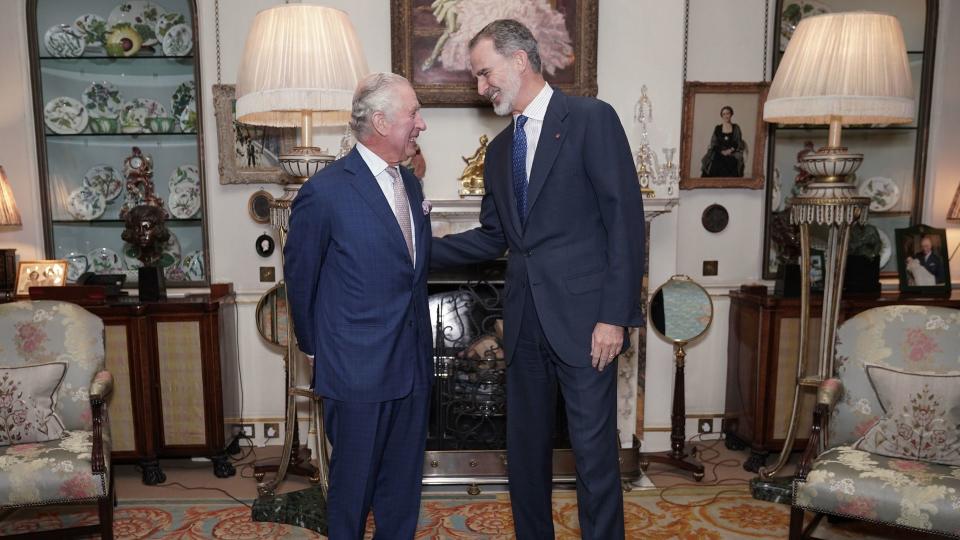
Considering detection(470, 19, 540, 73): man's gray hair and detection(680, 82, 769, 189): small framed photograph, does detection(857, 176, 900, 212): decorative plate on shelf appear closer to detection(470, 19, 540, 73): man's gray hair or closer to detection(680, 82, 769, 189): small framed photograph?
detection(680, 82, 769, 189): small framed photograph

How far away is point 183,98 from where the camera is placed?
12.3 ft

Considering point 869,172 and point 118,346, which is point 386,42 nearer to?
point 118,346

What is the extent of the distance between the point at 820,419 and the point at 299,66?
2453 millimetres

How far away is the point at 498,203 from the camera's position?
213cm

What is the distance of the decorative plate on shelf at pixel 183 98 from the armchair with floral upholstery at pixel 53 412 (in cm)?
148

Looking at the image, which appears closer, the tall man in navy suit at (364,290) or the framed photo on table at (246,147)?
the tall man in navy suit at (364,290)

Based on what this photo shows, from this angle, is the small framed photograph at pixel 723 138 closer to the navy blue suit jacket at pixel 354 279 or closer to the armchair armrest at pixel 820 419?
the armchair armrest at pixel 820 419

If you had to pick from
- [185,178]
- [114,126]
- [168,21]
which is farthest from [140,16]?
[185,178]

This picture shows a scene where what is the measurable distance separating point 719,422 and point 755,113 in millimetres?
1912

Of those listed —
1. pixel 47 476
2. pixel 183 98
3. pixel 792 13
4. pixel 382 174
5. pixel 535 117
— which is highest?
pixel 792 13

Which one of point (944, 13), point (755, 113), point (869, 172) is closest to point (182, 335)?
point (755, 113)

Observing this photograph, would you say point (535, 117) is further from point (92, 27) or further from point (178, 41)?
point (92, 27)

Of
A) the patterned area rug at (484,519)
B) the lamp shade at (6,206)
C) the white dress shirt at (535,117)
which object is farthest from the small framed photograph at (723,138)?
the lamp shade at (6,206)

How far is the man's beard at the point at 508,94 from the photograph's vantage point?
196 centimetres
